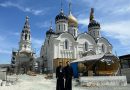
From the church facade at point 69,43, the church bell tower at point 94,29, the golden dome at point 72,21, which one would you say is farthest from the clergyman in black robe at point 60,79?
the golden dome at point 72,21

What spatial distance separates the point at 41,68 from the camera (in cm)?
5144

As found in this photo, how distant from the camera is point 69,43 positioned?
48.2 metres

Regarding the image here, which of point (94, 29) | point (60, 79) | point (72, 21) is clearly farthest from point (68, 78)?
point (72, 21)

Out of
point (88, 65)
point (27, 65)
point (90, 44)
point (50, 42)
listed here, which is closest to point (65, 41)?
point (50, 42)

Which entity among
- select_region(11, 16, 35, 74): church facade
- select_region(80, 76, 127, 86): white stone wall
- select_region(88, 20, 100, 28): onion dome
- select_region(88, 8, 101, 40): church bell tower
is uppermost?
select_region(88, 20, 100, 28): onion dome

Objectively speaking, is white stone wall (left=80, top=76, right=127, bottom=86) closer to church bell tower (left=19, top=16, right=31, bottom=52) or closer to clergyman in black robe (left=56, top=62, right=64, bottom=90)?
clergyman in black robe (left=56, top=62, right=64, bottom=90)

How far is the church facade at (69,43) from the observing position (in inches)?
1831

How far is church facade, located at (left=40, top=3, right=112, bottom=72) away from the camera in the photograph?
46500mm

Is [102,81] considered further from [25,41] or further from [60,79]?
[25,41]

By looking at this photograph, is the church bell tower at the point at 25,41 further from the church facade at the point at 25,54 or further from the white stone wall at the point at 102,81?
the white stone wall at the point at 102,81

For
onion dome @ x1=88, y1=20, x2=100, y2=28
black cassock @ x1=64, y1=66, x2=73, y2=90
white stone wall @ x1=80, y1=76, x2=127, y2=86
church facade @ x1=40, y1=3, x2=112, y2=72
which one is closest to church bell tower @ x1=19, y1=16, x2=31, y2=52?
church facade @ x1=40, y1=3, x2=112, y2=72

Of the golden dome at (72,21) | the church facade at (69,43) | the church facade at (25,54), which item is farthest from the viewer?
the golden dome at (72,21)

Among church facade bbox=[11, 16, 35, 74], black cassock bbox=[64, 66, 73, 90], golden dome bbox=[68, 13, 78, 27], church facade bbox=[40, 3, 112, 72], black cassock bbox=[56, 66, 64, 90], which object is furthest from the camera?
golden dome bbox=[68, 13, 78, 27]

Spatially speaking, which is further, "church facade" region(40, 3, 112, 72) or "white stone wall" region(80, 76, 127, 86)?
"church facade" region(40, 3, 112, 72)
